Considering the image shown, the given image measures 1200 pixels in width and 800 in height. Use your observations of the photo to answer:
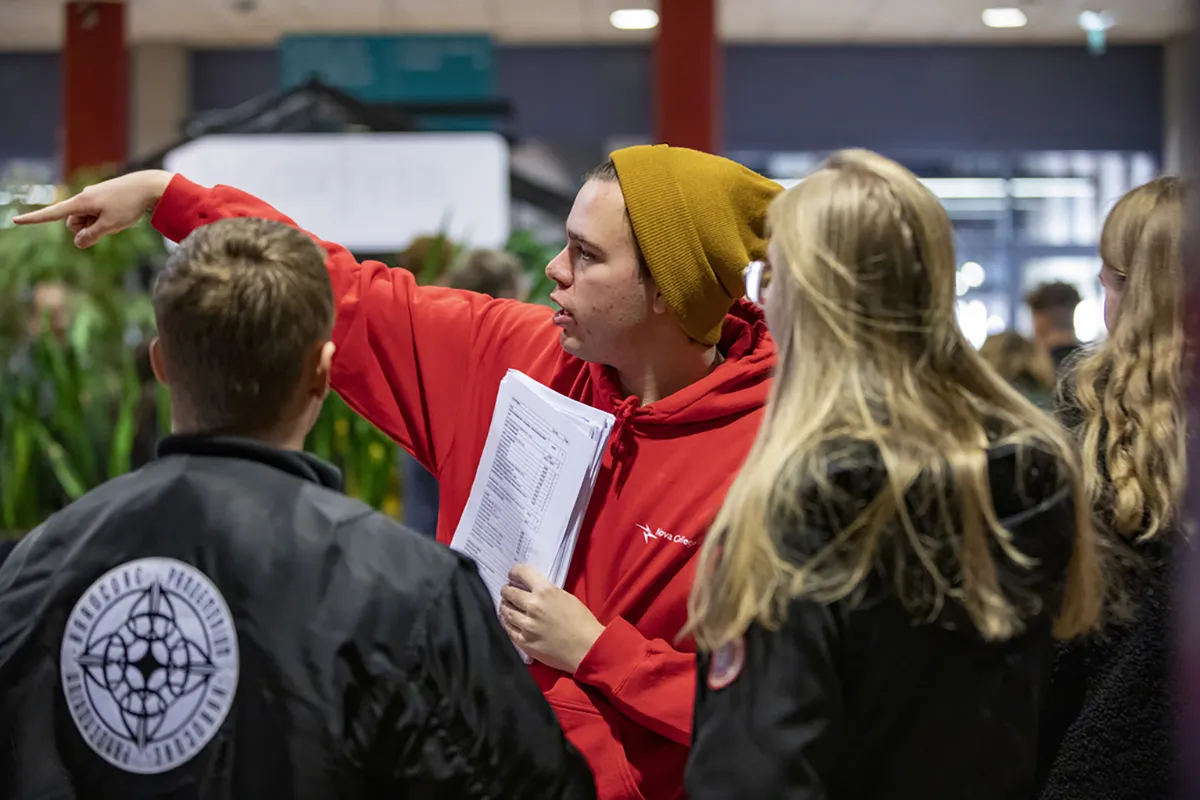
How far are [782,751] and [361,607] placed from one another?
0.31 m

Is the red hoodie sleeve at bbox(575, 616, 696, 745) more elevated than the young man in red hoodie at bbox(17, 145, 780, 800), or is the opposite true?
the young man in red hoodie at bbox(17, 145, 780, 800)

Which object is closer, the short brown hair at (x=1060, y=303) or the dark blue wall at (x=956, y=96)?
the short brown hair at (x=1060, y=303)

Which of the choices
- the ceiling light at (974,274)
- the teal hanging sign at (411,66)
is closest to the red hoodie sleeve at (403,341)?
the teal hanging sign at (411,66)

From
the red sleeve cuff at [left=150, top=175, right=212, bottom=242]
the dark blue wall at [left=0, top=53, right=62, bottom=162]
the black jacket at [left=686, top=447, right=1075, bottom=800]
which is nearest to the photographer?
the black jacket at [left=686, top=447, right=1075, bottom=800]

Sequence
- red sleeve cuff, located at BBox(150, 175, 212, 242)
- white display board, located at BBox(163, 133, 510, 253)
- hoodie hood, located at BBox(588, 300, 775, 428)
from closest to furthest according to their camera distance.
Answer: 1. hoodie hood, located at BBox(588, 300, 775, 428)
2. red sleeve cuff, located at BBox(150, 175, 212, 242)
3. white display board, located at BBox(163, 133, 510, 253)

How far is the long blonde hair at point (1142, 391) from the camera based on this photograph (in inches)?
46.8

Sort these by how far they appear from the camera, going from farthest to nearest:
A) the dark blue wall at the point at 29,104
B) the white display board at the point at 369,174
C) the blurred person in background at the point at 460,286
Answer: the dark blue wall at the point at 29,104 < the white display board at the point at 369,174 < the blurred person in background at the point at 460,286

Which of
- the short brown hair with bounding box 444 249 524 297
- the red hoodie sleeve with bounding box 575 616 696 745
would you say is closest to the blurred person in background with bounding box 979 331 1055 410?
the short brown hair with bounding box 444 249 524 297

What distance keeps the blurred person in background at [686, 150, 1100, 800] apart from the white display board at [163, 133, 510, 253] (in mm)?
3991

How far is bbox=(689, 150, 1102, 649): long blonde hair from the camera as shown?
0.90 m

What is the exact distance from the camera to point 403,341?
4.77 feet

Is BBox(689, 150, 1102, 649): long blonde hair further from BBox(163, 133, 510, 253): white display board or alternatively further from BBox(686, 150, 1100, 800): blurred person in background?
BBox(163, 133, 510, 253): white display board

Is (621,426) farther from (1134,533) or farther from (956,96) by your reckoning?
(956,96)

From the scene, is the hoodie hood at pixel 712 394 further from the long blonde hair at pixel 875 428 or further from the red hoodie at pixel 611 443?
the long blonde hair at pixel 875 428
